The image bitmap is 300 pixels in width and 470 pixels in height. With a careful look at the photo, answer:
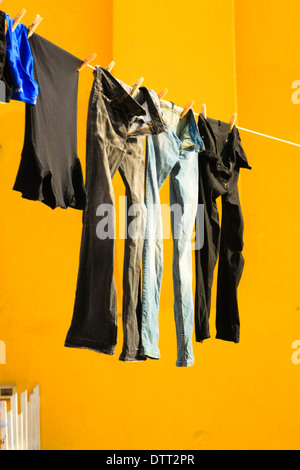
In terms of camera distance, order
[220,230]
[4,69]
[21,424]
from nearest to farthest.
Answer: [4,69], [21,424], [220,230]

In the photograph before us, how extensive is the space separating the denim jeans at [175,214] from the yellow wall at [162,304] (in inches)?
23.6

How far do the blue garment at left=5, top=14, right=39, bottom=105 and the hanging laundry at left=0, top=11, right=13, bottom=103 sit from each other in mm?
16

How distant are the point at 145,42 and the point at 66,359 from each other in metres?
1.76

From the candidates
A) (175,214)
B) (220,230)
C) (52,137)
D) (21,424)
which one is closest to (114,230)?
(52,137)

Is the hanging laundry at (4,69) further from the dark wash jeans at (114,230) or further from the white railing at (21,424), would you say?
the white railing at (21,424)

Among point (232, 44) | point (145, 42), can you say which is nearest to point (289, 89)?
point (232, 44)

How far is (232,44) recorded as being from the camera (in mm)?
3346

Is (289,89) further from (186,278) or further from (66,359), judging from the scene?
(66,359)

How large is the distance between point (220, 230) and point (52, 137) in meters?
1.08

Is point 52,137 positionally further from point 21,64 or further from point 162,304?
point 162,304

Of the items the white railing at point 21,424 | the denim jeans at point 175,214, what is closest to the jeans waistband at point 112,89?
the denim jeans at point 175,214

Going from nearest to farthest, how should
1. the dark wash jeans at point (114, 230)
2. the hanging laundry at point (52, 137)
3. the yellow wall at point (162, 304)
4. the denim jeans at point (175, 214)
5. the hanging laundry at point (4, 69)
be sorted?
the hanging laundry at point (4, 69) < the hanging laundry at point (52, 137) < the dark wash jeans at point (114, 230) < the denim jeans at point (175, 214) < the yellow wall at point (162, 304)

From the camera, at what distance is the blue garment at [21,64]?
6.21 feet

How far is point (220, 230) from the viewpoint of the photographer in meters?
2.85
